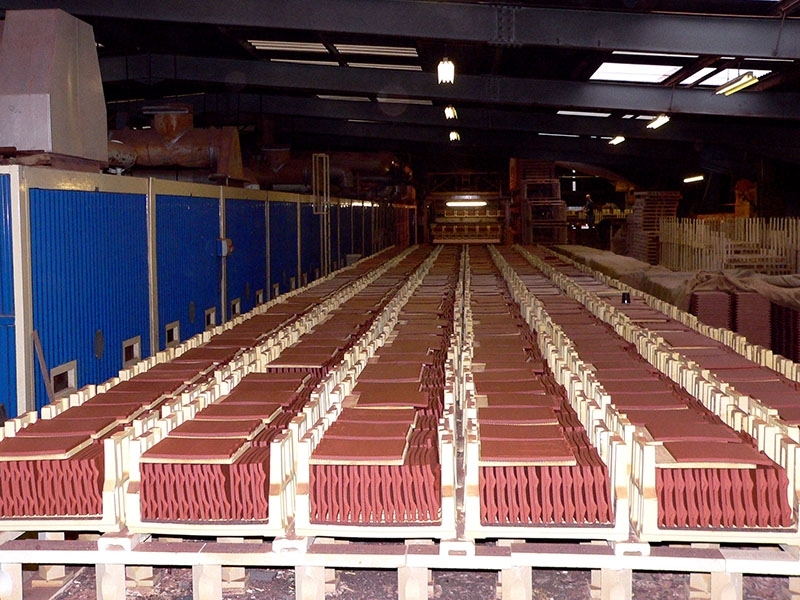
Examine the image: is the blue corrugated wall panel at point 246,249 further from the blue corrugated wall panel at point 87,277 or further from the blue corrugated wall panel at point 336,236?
the blue corrugated wall panel at point 336,236

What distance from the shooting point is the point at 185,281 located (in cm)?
769

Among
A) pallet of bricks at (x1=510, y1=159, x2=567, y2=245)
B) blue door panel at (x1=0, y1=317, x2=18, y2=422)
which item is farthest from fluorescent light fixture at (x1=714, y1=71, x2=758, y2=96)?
pallet of bricks at (x1=510, y1=159, x2=567, y2=245)

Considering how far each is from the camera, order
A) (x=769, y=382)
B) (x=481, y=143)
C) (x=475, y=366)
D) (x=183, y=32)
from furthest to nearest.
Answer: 1. (x=481, y=143)
2. (x=183, y=32)
3. (x=475, y=366)
4. (x=769, y=382)

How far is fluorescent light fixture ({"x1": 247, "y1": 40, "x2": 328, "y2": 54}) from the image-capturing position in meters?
13.0

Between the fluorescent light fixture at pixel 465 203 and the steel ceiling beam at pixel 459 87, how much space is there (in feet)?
62.2

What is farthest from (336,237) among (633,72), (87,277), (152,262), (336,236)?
(87,277)

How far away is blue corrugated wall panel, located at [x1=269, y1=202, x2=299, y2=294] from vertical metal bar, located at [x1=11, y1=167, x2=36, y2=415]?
682 centimetres

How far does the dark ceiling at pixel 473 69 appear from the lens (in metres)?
10.2

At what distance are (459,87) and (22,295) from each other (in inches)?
436

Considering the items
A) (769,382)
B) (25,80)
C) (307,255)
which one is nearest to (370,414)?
(769,382)

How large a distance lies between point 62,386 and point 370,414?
2313 millimetres

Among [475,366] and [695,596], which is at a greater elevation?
[475,366]

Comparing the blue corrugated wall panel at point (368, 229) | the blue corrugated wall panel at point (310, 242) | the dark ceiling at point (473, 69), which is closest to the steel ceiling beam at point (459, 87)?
the dark ceiling at point (473, 69)

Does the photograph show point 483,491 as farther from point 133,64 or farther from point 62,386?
point 133,64
